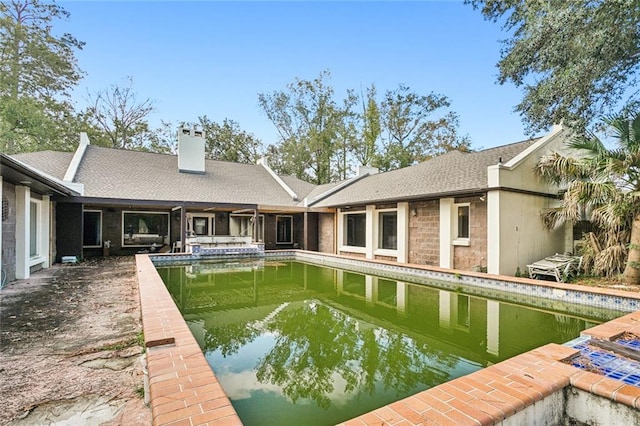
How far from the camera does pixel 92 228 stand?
15.3 metres

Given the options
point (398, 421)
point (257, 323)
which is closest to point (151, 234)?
point (257, 323)

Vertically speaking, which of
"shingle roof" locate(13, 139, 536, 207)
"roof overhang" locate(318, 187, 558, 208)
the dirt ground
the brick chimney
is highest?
the brick chimney

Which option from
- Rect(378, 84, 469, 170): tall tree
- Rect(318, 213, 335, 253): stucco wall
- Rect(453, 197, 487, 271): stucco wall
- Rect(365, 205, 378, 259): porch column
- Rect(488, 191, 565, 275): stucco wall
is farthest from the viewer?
Rect(378, 84, 469, 170): tall tree

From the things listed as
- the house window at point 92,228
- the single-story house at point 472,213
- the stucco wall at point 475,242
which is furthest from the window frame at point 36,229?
the stucco wall at point 475,242

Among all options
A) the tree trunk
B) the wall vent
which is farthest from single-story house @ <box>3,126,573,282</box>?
the wall vent

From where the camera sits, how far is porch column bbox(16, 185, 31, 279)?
8266 millimetres

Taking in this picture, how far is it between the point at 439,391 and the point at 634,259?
8.02 metres

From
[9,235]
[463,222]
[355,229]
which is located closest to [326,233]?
Answer: [355,229]

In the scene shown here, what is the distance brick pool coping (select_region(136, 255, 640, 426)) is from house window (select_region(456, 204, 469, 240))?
7.32 meters

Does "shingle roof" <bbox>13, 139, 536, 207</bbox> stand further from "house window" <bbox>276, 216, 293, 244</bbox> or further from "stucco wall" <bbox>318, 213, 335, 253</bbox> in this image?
"house window" <bbox>276, 216, 293, 244</bbox>

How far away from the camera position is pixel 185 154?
705 inches

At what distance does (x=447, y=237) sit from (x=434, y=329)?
228 inches

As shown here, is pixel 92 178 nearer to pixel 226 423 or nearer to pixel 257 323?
pixel 257 323

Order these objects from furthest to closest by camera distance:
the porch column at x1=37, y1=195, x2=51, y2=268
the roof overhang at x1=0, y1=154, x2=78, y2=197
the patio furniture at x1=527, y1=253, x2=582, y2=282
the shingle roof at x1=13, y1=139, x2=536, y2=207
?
the shingle roof at x1=13, y1=139, x2=536, y2=207 < the porch column at x1=37, y1=195, x2=51, y2=268 < the patio furniture at x1=527, y1=253, x2=582, y2=282 < the roof overhang at x1=0, y1=154, x2=78, y2=197
